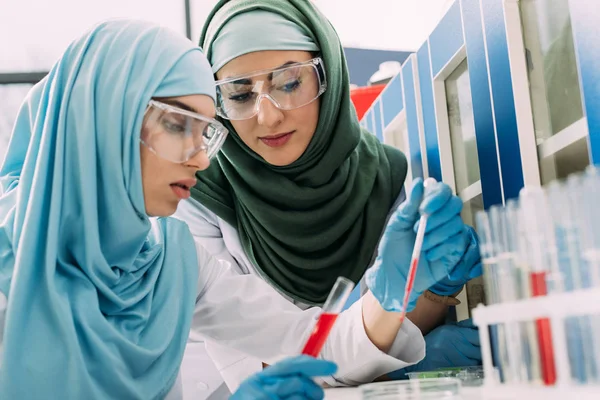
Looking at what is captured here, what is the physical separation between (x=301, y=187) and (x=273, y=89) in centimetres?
35

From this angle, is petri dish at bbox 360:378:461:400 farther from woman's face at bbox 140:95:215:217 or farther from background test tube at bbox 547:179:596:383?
woman's face at bbox 140:95:215:217

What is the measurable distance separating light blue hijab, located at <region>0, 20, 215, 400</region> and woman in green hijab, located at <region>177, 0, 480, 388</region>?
250mm

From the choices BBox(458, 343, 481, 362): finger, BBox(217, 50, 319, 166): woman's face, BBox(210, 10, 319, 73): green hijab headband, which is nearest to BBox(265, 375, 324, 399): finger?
BBox(458, 343, 481, 362): finger

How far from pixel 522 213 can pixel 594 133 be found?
314 millimetres

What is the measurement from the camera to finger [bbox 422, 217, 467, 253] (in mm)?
1244

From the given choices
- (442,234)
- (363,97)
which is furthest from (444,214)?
(363,97)

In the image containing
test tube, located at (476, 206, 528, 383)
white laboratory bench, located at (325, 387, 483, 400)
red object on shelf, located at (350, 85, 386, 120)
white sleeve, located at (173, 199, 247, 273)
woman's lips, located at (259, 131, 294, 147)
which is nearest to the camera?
test tube, located at (476, 206, 528, 383)

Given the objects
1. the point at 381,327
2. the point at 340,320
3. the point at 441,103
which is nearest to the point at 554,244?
the point at 381,327

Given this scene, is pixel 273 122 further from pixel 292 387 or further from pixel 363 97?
pixel 363 97

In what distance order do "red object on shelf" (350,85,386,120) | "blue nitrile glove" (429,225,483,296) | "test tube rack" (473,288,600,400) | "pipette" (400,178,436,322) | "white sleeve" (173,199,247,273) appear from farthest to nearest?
1. "red object on shelf" (350,85,386,120)
2. "white sleeve" (173,199,247,273)
3. "blue nitrile glove" (429,225,483,296)
4. "pipette" (400,178,436,322)
5. "test tube rack" (473,288,600,400)

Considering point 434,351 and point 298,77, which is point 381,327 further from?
point 298,77

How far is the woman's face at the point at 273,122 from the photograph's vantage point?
1.66m

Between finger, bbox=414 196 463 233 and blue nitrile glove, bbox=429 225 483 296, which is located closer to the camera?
finger, bbox=414 196 463 233

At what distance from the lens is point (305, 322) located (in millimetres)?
1666
